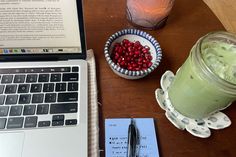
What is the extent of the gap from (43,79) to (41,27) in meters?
0.09

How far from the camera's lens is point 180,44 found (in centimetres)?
55

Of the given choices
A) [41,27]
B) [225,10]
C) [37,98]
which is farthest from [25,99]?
[225,10]

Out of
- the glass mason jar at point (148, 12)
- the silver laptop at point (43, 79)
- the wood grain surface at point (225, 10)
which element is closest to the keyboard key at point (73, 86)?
the silver laptop at point (43, 79)

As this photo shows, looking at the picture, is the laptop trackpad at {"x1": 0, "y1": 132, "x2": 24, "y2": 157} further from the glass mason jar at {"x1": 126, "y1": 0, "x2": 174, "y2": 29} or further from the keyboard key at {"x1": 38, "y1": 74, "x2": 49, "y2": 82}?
the glass mason jar at {"x1": 126, "y1": 0, "x2": 174, "y2": 29}

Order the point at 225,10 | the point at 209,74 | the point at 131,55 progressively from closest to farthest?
the point at 209,74 → the point at 131,55 → the point at 225,10

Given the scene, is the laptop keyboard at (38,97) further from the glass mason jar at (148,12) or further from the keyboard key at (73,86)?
the glass mason jar at (148,12)

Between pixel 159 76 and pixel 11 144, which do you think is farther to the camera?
pixel 159 76

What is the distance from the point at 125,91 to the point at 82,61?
99 millimetres

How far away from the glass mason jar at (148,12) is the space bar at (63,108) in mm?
253

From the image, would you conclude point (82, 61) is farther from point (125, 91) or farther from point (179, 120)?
point (179, 120)

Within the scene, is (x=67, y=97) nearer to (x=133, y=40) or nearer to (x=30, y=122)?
(x=30, y=122)

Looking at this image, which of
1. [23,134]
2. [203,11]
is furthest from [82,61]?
[203,11]

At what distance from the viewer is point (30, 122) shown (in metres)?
0.40

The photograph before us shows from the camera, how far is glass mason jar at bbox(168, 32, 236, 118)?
1.19ft
